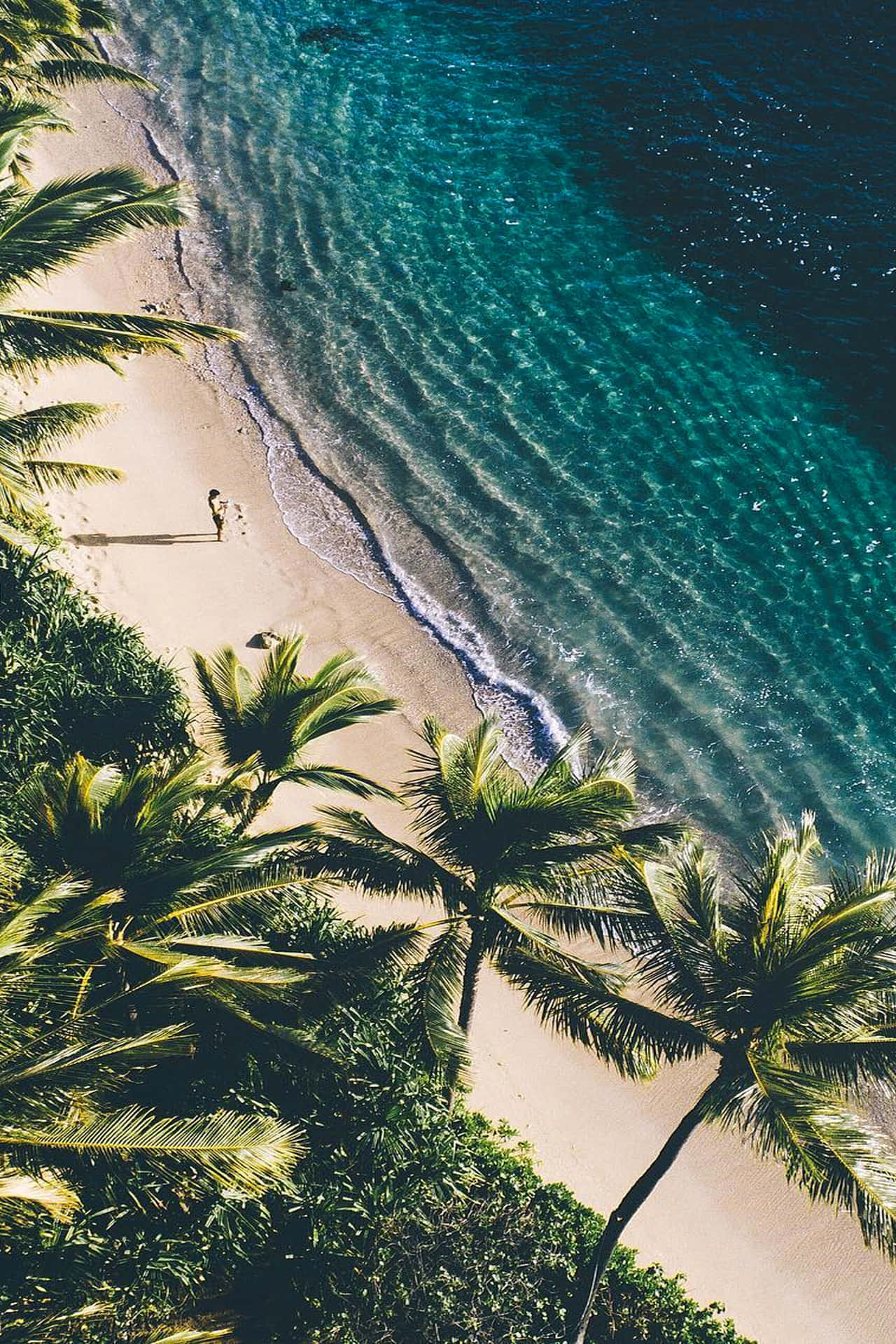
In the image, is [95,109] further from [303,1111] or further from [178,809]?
[303,1111]

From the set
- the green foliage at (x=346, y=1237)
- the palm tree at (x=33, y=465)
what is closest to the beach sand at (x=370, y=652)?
the green foliage at (x=346, y=1237)

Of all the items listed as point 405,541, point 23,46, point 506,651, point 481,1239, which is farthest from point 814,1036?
point 23,46

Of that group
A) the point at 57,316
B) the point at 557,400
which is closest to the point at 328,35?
the point at 557,400

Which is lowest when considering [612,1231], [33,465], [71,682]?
[612,1231]

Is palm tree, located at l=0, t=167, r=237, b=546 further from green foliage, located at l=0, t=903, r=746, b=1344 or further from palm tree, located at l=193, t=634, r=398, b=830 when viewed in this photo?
green foliage, located at l=0, t=903, r=746, b=1344

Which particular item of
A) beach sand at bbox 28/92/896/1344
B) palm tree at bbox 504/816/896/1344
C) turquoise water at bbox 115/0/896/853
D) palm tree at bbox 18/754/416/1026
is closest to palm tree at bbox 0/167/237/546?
palm tree at bbox 18/754/416/1026

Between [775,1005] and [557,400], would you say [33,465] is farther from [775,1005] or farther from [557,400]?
[557,400]
